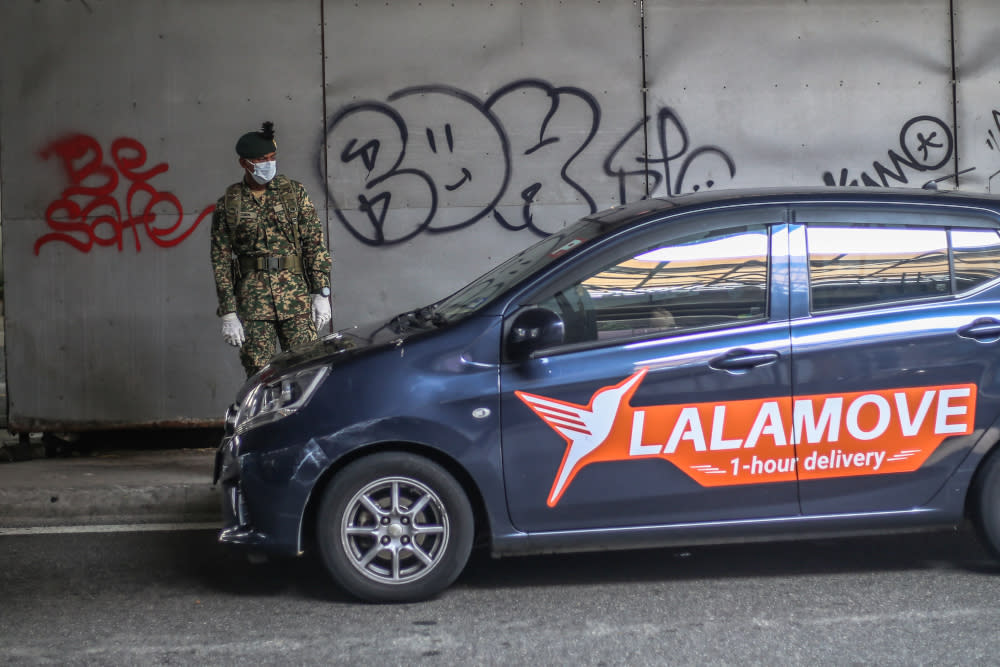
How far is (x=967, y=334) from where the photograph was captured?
4660mm

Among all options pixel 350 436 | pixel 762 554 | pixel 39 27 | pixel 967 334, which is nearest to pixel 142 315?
pixel 39 27

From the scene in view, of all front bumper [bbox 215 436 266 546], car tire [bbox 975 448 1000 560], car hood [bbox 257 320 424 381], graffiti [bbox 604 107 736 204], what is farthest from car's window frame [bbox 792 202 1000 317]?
graffiti [bbox 604 107 736 204]

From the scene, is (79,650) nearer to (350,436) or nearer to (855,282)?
(350,436)

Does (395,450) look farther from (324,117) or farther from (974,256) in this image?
(324,117)

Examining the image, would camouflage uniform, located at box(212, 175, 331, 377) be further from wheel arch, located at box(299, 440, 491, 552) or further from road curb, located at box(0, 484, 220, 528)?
wheel arch, located at box(299, 440, 491, 552)

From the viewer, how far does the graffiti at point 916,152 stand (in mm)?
8539

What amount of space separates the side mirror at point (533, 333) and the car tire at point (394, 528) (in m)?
0.53

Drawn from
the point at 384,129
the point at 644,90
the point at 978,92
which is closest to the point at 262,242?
the point at 384,129

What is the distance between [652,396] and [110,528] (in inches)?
121

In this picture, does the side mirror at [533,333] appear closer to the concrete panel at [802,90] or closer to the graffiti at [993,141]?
the concrete panel at [802,90]

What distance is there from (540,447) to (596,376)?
0.34 metres

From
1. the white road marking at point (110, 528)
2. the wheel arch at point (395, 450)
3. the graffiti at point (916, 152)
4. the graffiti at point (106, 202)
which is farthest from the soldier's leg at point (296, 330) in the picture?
the graffiti at point (916, 152)

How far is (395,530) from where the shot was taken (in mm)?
4523

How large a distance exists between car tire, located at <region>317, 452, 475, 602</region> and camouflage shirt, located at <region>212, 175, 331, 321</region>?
2408 mm
